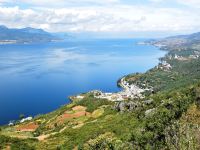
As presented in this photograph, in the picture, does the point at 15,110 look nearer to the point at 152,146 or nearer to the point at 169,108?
the point at 169,108

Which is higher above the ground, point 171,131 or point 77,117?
point 171,131

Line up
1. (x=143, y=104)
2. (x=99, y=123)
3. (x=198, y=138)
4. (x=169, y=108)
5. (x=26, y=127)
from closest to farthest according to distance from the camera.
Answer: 1. (x=198, y=138)
2. (x=169, y=108)
3. (x=99, y=123)
4. (x=143, y=104)
5. (x=26, y=127)

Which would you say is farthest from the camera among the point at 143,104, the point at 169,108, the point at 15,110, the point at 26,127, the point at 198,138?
the point at 15,110

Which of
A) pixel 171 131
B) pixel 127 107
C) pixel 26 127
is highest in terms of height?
pixel 171 131

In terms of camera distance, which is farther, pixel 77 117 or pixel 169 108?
pixel 77 117

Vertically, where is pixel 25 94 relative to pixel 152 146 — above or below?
below

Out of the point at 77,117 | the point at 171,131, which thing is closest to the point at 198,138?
the point at 171,131

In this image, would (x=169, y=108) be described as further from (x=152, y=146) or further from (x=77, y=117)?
(x=77, y=117)

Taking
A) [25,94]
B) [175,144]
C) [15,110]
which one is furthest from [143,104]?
[25,94]

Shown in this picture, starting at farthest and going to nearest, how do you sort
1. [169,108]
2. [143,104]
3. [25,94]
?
[25,94]
[143,104]
[169,108]
